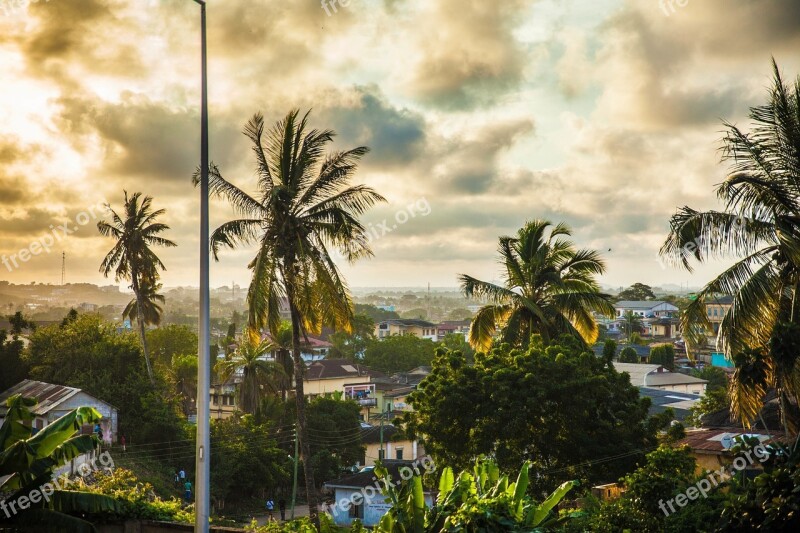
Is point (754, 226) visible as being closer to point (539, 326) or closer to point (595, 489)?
point (595, 489)

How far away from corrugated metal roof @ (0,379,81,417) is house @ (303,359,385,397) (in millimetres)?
32688

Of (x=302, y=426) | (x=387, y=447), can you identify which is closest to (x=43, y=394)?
(x=302, y=426)

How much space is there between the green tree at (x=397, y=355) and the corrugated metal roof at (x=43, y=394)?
5453cm

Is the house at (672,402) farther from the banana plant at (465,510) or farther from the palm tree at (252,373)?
the banana plant at (465,510)

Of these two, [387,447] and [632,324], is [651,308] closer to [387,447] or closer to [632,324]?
[632,324]

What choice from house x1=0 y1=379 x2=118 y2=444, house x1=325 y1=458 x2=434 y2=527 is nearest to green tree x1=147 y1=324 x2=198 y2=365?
house x1=0 y1=379 x2=118 y2=444

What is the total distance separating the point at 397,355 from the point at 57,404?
5986cm

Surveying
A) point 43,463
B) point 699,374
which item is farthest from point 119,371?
point 699,374

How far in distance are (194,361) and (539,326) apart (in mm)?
44034

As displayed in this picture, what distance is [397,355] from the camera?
88562 millimetres

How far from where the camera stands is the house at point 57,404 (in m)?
31.1

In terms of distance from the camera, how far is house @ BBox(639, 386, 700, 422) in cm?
4388

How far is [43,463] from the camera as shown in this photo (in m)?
12.5

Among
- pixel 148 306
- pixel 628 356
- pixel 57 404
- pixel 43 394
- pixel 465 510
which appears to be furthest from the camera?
pixel 628 356
